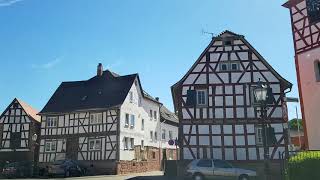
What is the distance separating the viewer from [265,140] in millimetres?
14016

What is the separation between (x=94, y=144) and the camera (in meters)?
40.6

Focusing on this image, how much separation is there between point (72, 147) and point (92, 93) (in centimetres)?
658

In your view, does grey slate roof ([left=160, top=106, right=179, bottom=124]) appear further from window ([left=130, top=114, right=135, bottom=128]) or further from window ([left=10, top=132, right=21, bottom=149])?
window ([left=10, top=132, right=21, bottom=149])

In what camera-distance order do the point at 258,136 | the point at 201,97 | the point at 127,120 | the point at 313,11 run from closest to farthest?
the point at 313,11
the point at 258,136
the point at 201,97
the point at 127,120

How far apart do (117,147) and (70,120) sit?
7.13 metres

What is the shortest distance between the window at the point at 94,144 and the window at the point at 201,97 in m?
14.9

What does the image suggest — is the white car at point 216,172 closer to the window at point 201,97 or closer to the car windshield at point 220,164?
the car windshield at point 220,164

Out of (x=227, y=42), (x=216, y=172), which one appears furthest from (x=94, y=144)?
(x=216, y=172)

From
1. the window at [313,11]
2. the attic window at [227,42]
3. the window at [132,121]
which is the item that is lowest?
the window at [132,121]

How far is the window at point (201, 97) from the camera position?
97.3 feet

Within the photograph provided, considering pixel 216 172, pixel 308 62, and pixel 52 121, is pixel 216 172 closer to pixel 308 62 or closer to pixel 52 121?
pixel 308 62

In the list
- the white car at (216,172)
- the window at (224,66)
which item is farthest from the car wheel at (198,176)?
the window at (224,66)

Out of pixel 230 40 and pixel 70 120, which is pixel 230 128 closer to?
pixel 230 40

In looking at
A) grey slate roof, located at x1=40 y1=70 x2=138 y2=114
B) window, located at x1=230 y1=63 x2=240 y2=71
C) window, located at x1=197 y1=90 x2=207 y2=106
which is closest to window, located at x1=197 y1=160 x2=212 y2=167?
window, located at x1=197 y1=90 x2=207 y2=106
